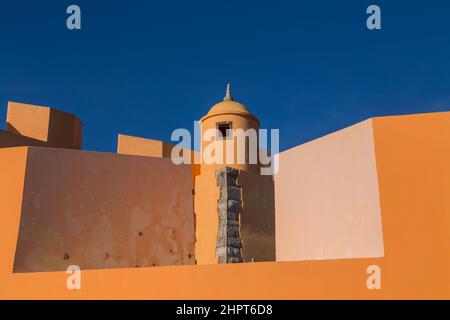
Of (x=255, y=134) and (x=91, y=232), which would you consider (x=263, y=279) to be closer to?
(x=91, y=232)

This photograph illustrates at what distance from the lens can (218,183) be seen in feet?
42.0

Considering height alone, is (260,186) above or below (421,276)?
above

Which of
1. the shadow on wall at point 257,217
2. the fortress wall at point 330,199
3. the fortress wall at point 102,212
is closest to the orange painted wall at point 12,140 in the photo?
the fortress wall at point 102,212

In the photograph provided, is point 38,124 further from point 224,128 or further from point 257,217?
point 257,217

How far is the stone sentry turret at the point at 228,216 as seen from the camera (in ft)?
40.2

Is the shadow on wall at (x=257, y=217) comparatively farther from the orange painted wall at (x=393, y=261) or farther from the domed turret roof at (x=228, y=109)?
the orange painted wall at (x=393, y=261)

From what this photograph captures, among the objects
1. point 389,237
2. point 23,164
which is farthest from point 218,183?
point 389,237

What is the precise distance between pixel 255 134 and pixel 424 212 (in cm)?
787

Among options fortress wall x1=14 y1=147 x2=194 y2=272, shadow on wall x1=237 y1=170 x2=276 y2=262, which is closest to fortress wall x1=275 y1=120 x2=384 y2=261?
shadow on wall x1=237 y1=170 x2=276 y2=262

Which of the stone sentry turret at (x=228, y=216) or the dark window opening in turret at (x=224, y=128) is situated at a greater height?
→ the dark window opening in turret at (x=224, y=128)

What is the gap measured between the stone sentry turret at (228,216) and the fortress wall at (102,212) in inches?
30.0

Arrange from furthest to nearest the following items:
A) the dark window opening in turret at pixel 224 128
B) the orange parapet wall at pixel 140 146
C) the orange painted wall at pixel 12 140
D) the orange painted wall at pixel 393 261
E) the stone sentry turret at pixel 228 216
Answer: the orange parapet wall at pixel 140 146 < the orange painted wall at pixel 12 140 < the dark window opening in turret at pixel 224 128 < the stone sentry turret at pixel 228 216 < the orange painted wall at pixel 393 261
